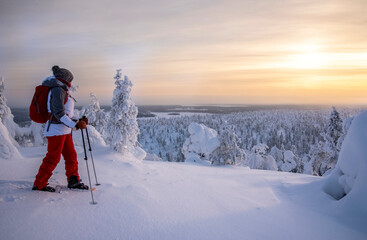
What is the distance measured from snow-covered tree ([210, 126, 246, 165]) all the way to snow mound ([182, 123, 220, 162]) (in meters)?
4.22

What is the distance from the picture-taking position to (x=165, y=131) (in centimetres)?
12706

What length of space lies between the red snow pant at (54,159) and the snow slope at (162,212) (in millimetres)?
252

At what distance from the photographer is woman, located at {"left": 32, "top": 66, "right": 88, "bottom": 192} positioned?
140 inches

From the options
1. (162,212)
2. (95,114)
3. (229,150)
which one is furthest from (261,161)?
(162,212)

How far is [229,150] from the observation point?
2492 cm

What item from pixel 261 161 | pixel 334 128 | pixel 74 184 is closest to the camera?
pixel 74 184

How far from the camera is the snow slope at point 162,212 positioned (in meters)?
2.75

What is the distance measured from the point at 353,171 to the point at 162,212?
13.4 ft

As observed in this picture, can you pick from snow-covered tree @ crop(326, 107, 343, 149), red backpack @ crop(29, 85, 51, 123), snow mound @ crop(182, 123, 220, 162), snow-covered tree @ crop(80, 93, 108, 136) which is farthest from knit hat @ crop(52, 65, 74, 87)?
snow mound @ crop(182, 123, 220, 162)

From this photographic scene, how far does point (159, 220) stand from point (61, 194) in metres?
1.84

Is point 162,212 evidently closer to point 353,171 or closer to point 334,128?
point 353,171

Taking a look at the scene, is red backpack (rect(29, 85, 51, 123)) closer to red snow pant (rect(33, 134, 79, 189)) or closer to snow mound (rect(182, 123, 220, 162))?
red snow pant (rect(33, 134, 79, 189))

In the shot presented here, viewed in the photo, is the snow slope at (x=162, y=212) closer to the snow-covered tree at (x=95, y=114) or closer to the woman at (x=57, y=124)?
the woman at (x=57, y=124)

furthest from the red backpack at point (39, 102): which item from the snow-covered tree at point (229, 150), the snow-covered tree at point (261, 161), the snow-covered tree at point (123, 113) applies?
the snow-covered tree at point (261, 161)
